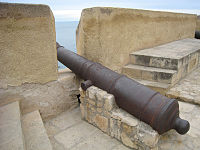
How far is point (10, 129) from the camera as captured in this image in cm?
184

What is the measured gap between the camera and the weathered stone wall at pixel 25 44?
222 cm

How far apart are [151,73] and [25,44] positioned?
8.96 feet

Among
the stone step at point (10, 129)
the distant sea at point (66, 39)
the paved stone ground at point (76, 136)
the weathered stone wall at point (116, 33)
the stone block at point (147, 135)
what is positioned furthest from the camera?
the distant sea at point (66, 39)

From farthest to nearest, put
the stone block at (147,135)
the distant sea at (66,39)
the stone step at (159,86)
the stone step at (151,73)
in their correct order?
the distant sea at (66,39), the stone step at (151,73), the stone step at (159,86), the stone block at (147,135)

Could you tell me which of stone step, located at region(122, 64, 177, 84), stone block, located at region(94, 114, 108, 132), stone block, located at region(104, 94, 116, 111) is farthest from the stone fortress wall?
stone step, located at region(122, 64, 177, 84)

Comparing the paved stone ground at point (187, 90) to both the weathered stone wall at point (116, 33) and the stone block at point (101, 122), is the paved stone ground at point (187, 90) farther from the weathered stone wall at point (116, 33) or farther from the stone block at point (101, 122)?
the stone block at point (101, 122)

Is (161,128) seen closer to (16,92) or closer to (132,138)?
(132,138)

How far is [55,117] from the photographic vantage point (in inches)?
118

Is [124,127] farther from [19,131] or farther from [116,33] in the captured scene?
[116,33]

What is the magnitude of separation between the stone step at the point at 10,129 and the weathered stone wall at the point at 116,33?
5.86 ft

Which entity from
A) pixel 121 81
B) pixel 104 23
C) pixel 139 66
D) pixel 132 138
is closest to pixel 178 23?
pixel 139 66

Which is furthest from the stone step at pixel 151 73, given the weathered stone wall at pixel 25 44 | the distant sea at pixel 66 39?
the distant sea at pixel 66 39

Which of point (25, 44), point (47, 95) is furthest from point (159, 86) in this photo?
point (25, 44)

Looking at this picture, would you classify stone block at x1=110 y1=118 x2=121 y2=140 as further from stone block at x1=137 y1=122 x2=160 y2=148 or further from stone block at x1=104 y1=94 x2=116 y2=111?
stone block at x1=137 y1=122 x2=160 y2=148
